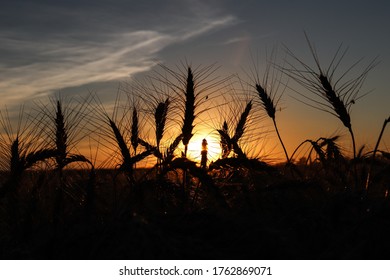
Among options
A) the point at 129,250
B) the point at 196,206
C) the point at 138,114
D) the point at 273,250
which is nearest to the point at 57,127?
the point at 138,114

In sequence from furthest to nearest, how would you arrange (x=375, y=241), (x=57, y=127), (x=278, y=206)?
(x=57, y=127) < (x=278, y=206) < (x=375, y=241)

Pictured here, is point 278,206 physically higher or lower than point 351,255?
higher

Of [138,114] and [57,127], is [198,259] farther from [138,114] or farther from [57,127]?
[138,114]

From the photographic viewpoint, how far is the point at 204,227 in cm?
292

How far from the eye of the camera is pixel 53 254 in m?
2.83

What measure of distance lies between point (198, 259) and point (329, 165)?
8.78 ft

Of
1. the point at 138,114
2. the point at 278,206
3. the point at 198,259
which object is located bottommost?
the point at 198,259

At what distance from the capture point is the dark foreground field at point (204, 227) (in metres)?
2.54

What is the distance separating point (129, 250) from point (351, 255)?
0.96m

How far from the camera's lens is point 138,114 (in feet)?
17.0

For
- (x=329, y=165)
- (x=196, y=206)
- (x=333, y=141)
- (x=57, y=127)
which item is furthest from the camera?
(x=333, y=141)

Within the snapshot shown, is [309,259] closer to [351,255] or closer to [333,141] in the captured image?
[351,255]

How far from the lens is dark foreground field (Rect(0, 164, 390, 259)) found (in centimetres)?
254

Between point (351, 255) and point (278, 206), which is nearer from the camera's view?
point (351, 255)
